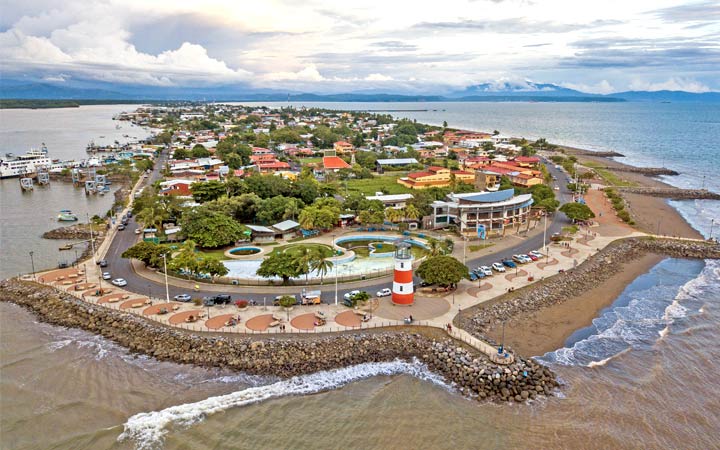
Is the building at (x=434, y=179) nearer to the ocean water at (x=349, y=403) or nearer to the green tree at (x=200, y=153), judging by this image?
the green tree at (x=200, y=153)

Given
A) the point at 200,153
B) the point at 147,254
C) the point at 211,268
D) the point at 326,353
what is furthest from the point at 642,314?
the point at 200,153

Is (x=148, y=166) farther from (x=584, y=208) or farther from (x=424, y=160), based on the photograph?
(x=584, y=208)

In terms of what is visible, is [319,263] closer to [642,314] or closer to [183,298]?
[183,298]

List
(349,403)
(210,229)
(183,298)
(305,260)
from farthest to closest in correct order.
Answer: (210,229) → (305,260) → (183,298) → (349,403)

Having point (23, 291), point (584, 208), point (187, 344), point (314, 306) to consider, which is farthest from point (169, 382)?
point (584, 208)

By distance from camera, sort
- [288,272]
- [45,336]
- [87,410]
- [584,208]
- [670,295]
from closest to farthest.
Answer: [87,410]
[45,336]
[288,272]
[670,295]
[584,208]

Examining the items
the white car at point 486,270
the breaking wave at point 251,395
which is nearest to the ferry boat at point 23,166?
the breaking wave at point 251,395
